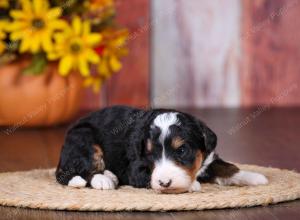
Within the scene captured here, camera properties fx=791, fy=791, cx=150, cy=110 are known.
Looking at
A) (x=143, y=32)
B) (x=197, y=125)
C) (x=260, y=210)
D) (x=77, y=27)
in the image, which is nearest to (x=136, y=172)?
(x=197, y=125)

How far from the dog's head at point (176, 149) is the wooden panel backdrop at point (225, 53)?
347cm

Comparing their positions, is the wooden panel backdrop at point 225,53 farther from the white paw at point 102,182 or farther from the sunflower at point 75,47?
the white paw at point 102,182

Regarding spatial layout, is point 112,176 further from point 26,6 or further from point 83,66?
point 26,6

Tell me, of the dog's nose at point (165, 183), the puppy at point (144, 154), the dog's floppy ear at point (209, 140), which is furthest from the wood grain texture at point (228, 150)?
the dog's floppy ear at point (209, 140)

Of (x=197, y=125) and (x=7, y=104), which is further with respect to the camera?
(x=7, y=104)

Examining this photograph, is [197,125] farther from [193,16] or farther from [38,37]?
[193,16]

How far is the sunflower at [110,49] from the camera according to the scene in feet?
16.6

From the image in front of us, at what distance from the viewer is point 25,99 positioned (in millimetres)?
5035

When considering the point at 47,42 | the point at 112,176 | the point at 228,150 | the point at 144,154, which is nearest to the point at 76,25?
the point at 47,42

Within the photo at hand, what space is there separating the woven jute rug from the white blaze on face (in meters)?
0.05

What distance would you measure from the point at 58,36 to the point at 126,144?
1964mm

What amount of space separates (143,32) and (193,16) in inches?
16.5

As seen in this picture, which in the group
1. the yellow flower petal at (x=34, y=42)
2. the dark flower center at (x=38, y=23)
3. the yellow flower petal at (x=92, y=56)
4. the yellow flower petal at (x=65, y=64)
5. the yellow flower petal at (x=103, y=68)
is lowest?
the yellow flower petal at (x=103, y=68)

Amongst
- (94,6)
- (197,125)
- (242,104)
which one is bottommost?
(242,104)
